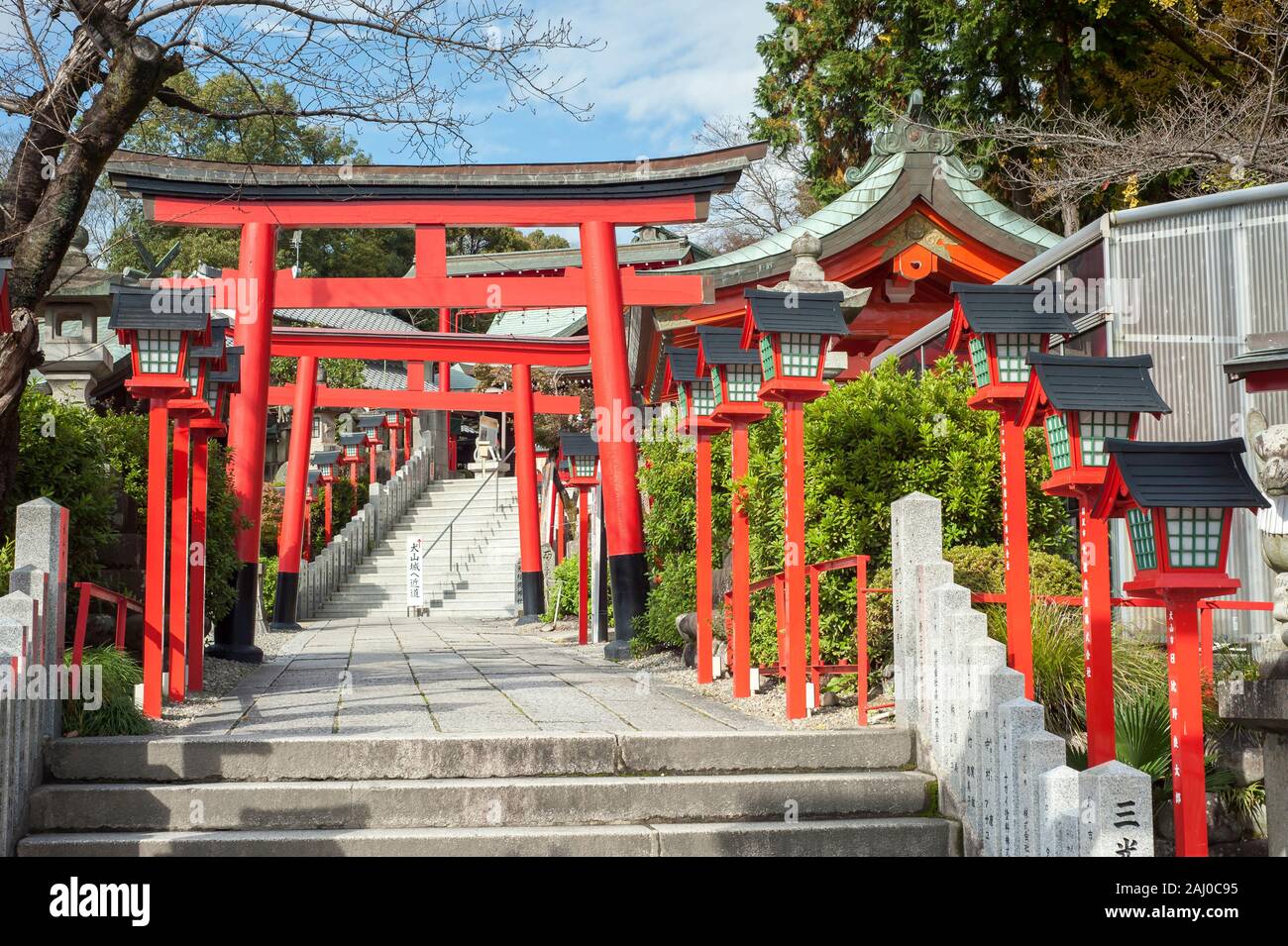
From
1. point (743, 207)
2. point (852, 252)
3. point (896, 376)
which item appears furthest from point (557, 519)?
point (896, 376)

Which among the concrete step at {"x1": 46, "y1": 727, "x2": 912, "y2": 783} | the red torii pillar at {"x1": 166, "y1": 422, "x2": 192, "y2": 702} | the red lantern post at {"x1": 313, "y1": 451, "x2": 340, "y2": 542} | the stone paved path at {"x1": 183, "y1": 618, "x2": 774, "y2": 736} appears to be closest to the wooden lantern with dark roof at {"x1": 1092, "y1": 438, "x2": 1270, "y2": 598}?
the concrete step at {"x1": 46, "y1": 727, "x2": 912, "y2": 783}

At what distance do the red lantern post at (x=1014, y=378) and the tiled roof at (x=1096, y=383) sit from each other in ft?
1.73

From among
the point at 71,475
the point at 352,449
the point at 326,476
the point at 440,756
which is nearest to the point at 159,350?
the point at 71,475

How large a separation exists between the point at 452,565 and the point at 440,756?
65.2 ft

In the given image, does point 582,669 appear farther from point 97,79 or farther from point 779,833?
point 97,79

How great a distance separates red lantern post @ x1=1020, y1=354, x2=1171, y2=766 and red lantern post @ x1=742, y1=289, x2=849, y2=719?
192 cm

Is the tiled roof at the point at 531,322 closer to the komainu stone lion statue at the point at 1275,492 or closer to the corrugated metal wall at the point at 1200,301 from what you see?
the corrugated metal wall at the point at 1200,301

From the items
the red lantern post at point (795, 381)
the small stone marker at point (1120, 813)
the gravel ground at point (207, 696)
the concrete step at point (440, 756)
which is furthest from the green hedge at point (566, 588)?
the small stone marker at point (1120, 813)

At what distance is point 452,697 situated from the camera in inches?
332

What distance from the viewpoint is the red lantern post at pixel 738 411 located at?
8.55 meters

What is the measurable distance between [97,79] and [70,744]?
4.08 metres

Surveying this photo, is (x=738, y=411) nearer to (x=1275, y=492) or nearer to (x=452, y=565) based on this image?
(x=1275, y=492)

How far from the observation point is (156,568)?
7.73 meters

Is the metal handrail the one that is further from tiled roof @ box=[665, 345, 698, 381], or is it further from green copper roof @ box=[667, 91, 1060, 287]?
tiled roof @ box=[665, 345, 698, 381]
